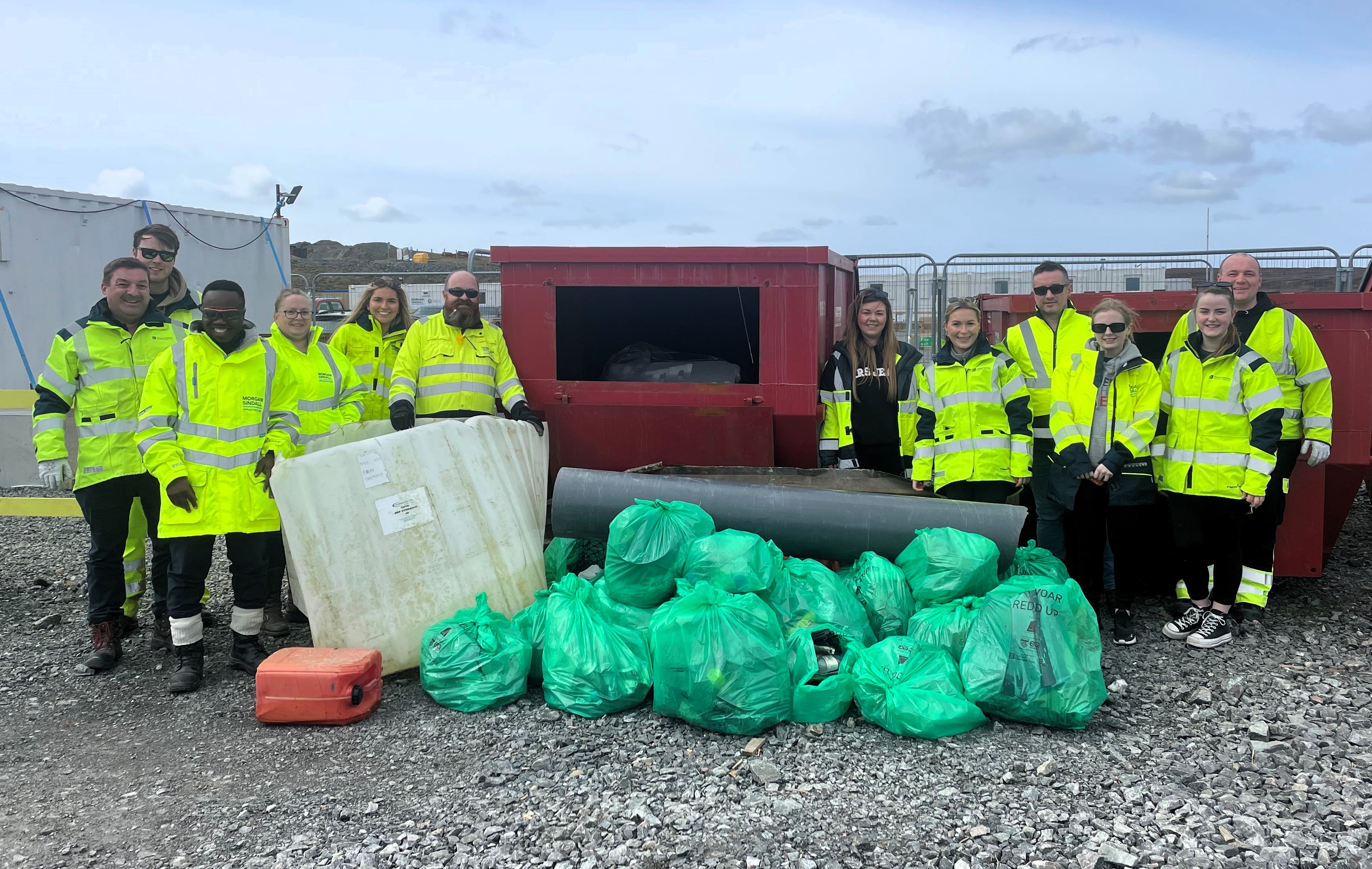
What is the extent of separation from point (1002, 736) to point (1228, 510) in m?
1.80

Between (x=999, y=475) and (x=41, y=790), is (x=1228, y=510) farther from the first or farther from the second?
(x=41, y=790)

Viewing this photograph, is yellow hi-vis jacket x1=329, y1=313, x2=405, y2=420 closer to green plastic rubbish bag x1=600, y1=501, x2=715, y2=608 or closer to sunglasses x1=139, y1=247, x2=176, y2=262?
sunglasses x1=139, y1=247, x2=176, y2=262

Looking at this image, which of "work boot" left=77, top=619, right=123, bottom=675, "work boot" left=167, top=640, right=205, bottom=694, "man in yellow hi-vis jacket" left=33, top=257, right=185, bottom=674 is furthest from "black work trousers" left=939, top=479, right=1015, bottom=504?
"work boot" left=77, top=619, right=123, bottom=675

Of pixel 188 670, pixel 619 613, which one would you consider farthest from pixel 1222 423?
pixel 188 670

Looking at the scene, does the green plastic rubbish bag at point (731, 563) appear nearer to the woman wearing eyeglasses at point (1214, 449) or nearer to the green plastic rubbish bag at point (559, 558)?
the green plastic rubbish bag at point (559, 558)

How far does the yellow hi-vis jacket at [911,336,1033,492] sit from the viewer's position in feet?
14.4

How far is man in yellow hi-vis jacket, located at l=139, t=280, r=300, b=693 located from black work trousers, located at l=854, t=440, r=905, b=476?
118 inches

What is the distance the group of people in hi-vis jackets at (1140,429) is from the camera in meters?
4.22

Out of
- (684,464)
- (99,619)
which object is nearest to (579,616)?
(684,464)

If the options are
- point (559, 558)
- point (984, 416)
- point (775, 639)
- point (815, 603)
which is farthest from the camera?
point (559, 558)

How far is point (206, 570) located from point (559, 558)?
1.57 m

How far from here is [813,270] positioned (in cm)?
489

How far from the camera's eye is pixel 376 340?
5.21 metres

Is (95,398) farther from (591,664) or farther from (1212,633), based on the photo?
(1212,633)
